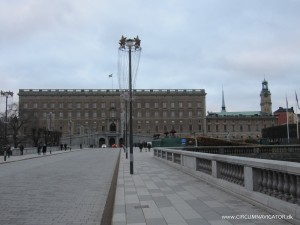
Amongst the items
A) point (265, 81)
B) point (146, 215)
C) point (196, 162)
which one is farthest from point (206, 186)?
point (265, 81)

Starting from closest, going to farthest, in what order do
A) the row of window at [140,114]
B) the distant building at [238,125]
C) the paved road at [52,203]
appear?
the paved road at [52,203]
the row of window at [140,114]
the distant building at [238,125]

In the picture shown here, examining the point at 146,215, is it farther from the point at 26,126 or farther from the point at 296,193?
the point at 26,126

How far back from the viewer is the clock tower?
173175 mm

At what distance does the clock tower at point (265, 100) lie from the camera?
173175 millimetres

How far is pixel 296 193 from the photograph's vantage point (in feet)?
23.3

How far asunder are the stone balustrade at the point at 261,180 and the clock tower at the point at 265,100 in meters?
166

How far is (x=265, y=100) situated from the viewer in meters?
178

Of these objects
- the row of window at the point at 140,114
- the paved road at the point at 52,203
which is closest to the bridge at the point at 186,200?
the paved road at the point at 52,203

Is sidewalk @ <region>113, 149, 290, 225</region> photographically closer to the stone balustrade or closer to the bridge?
the bridge

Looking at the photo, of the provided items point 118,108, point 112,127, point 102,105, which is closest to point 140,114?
point 118,108

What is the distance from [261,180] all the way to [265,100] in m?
176

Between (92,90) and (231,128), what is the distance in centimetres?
6134

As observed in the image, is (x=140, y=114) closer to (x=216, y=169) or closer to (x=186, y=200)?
(x=216, y=169)

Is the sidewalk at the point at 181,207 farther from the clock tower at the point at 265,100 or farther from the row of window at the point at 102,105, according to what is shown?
the clock tower at the point at 265,100
